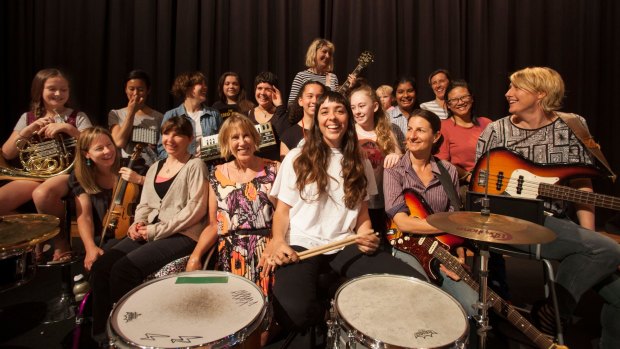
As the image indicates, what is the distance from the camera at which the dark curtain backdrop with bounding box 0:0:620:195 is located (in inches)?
Result: 172

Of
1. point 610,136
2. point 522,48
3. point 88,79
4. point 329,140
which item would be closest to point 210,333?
point 329,140

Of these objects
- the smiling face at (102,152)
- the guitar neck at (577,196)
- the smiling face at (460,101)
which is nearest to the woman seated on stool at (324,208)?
the guitar neck at (577,196)

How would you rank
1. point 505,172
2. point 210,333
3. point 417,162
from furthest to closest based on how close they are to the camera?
point 505,172 < point 417,162 < point 210,333

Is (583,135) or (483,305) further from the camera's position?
(583,135)

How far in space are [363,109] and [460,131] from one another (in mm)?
997

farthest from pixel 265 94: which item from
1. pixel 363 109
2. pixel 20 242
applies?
pixel 20 242

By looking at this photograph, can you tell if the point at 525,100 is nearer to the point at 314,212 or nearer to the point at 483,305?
the point at 483,305

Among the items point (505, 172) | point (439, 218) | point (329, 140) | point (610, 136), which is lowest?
point (439, 218)

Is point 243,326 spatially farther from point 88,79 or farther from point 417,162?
point 88,79

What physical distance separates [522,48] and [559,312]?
3.57 metres

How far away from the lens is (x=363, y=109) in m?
2.63

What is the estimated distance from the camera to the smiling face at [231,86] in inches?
141

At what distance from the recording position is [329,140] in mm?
2086

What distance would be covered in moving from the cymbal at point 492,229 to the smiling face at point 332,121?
77 cm
